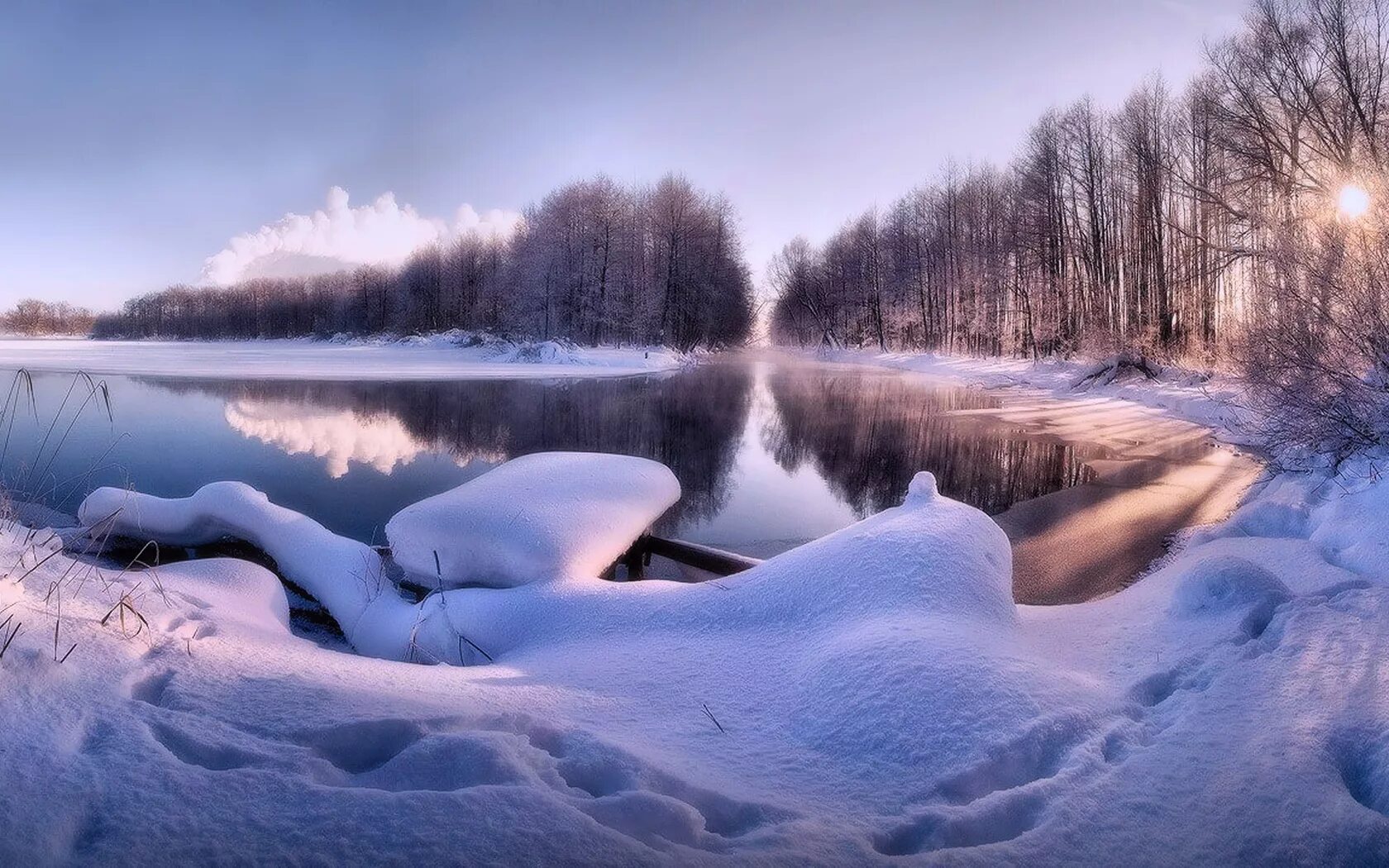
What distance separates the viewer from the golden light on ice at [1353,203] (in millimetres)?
7414

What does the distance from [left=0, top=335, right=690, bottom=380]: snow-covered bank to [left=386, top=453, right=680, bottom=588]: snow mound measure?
1935 cm

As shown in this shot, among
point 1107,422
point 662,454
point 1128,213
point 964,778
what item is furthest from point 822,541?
point 1128,213

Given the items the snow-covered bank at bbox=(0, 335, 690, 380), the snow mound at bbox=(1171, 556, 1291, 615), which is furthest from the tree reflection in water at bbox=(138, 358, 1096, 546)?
the snow-covered bank at bbox=(0, 335, 690, 380)

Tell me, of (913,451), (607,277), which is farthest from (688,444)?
(607,277)

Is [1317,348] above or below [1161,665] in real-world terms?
above

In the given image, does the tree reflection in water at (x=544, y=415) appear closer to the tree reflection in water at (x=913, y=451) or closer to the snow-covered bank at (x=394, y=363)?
the tree reflection in water at (x=913, y=451)

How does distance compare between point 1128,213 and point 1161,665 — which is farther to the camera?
point 1128,213

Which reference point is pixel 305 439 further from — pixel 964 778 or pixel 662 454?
pixel 964 778

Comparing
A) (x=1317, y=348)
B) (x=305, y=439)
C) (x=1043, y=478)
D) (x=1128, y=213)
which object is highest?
(x=1128, y=213)

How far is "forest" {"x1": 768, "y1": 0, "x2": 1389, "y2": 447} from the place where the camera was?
671cm

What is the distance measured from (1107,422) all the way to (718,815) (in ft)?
49.5

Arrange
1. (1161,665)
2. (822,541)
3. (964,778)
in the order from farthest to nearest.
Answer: (822,541)
(1161,665)
(964,778)

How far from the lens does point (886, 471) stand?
9.64 metres

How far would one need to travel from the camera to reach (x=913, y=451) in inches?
436
